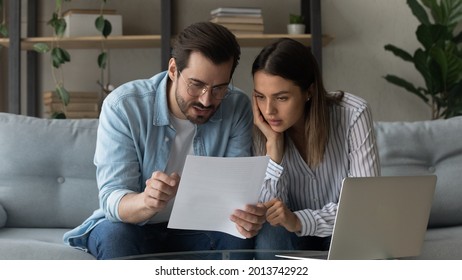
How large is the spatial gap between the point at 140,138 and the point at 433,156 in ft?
3.88

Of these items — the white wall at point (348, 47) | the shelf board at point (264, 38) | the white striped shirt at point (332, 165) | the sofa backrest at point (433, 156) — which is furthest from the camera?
the white wall at point (348, 47)

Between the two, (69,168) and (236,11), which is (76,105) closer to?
(236,11)

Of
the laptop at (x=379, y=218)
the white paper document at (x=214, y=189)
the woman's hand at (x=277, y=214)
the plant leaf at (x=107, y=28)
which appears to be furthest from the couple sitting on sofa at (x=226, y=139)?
the plant leaf at (x=107, y=28)

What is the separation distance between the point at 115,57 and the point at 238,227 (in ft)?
8.79

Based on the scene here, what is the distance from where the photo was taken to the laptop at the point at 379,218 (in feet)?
5.91

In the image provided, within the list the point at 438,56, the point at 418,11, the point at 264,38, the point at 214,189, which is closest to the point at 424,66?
the point at 438,56

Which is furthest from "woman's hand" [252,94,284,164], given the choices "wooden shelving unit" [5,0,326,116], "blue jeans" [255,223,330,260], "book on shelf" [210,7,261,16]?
"book on shelf" [210,7,261,16]

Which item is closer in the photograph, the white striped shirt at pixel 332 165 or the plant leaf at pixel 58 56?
the white striped shirt at pixel 332 165

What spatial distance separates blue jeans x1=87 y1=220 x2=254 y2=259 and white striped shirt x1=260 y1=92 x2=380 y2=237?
0.63ft

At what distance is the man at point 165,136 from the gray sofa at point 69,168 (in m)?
0.44

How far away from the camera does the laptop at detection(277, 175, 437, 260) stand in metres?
1.80

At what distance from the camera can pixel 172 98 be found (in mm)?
2320

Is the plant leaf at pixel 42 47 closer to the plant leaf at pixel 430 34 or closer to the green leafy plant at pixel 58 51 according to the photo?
the green leafy plant at pixel 58 51

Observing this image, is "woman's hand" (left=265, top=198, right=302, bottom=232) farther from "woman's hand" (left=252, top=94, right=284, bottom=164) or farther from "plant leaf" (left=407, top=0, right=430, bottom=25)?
"plant leaf" (left=407, top=0, right=430, bottom=25)
